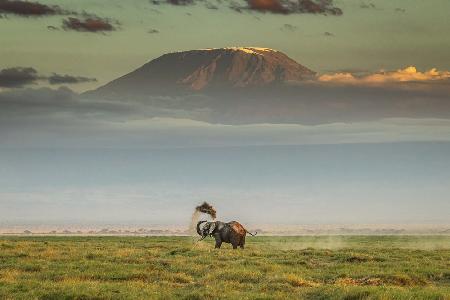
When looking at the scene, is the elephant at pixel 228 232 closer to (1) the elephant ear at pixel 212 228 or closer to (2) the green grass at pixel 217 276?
(1) the elephant ear at pixel 212 228

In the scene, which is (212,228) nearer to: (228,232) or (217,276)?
(228,232)

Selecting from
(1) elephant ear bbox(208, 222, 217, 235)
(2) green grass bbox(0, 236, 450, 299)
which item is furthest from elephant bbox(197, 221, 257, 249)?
(2) green grass bbox(0, 236, 450, 299)

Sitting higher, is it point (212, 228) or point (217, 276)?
point (212, 228)

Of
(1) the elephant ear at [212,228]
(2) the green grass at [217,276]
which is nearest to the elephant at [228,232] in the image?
(1) the elephant ear at [212,228]

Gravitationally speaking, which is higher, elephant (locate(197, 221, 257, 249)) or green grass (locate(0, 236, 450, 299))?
elephant (locate(197, 221, 257, 249))

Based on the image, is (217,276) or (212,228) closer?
(217,276)

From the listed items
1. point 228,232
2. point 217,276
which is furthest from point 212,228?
point 217,276

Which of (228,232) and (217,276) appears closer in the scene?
(217,276)

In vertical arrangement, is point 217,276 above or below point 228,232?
below

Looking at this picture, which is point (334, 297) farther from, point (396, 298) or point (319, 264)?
point (319, 264)

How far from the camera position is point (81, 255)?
42.5 metres

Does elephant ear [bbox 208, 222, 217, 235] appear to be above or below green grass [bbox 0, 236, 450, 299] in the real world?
above

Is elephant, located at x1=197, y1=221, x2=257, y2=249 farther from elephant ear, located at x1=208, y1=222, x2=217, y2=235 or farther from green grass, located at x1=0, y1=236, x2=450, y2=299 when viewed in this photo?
green grass, located at x1=0, y1=236, x2=450, y2=299

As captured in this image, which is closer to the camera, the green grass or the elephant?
the green grass
